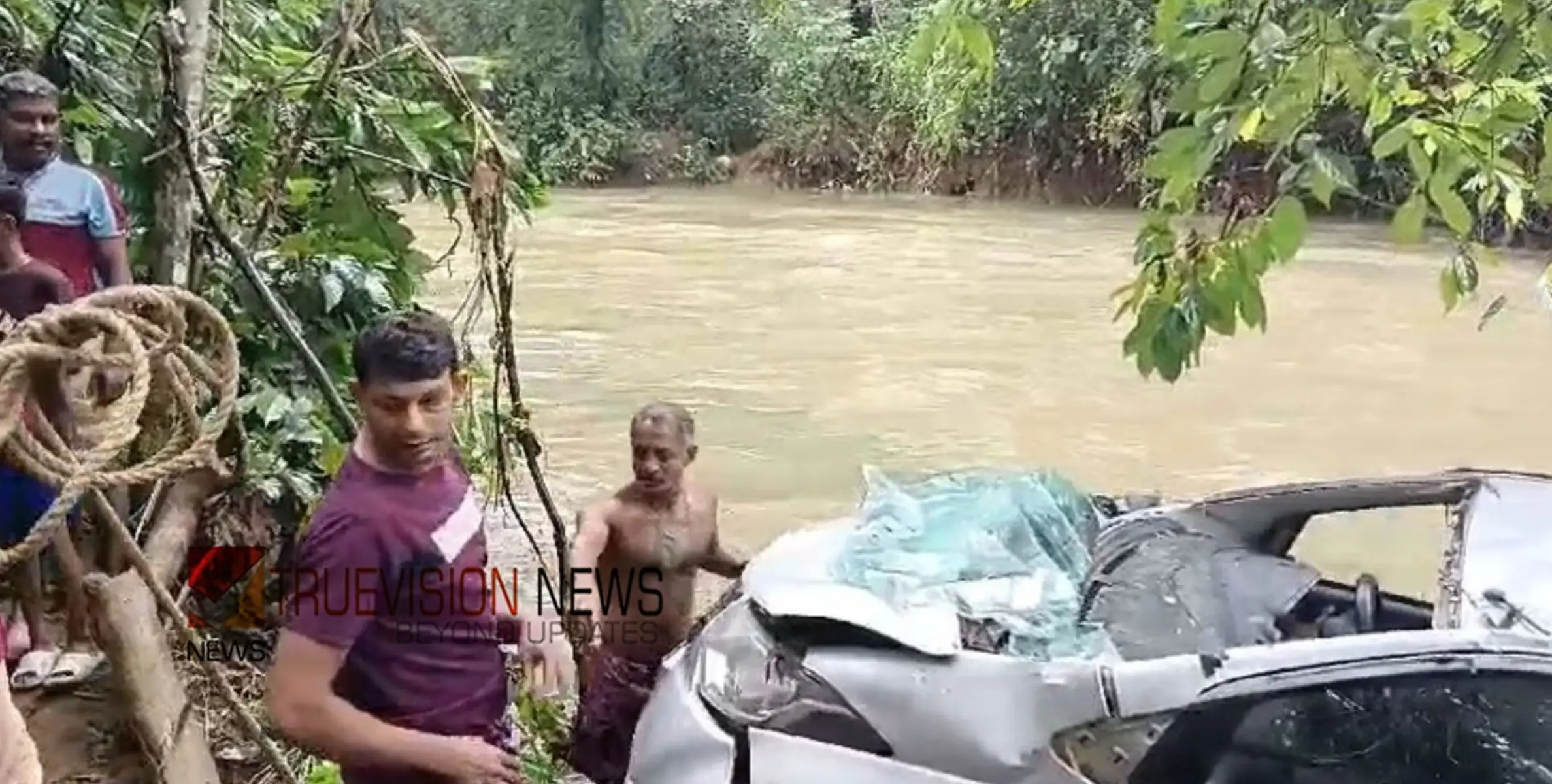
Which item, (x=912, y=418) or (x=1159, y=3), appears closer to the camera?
(x=1159, y=3)

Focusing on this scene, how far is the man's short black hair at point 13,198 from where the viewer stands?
5414mm

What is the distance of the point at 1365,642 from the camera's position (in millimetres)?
2938

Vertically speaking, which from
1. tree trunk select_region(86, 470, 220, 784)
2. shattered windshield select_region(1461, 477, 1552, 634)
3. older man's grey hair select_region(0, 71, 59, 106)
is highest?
older man's grey hair select_region(0, 71, 59, 106)

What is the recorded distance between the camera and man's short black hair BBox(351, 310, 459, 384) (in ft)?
10.3

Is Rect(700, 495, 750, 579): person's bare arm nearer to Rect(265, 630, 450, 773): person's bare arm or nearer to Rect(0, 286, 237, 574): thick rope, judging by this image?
Rect(0, 286, 237, 574): thick rope

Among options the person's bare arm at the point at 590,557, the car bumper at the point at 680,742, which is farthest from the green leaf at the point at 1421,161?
the person's bare arm at the point at 590,557

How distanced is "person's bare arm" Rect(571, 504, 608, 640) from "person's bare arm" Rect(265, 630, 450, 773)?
1805 millimetres

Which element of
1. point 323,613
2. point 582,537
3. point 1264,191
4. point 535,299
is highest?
point 1264,191

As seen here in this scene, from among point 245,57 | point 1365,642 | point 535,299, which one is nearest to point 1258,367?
point 535,299

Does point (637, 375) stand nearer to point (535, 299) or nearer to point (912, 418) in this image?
point (912, 418)

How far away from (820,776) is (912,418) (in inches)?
389

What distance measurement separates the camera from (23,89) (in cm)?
537

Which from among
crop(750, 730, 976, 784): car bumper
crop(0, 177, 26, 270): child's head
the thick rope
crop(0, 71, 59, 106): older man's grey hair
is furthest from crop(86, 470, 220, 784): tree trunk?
crop(0, 71, 59, 106): older man's grey hair
